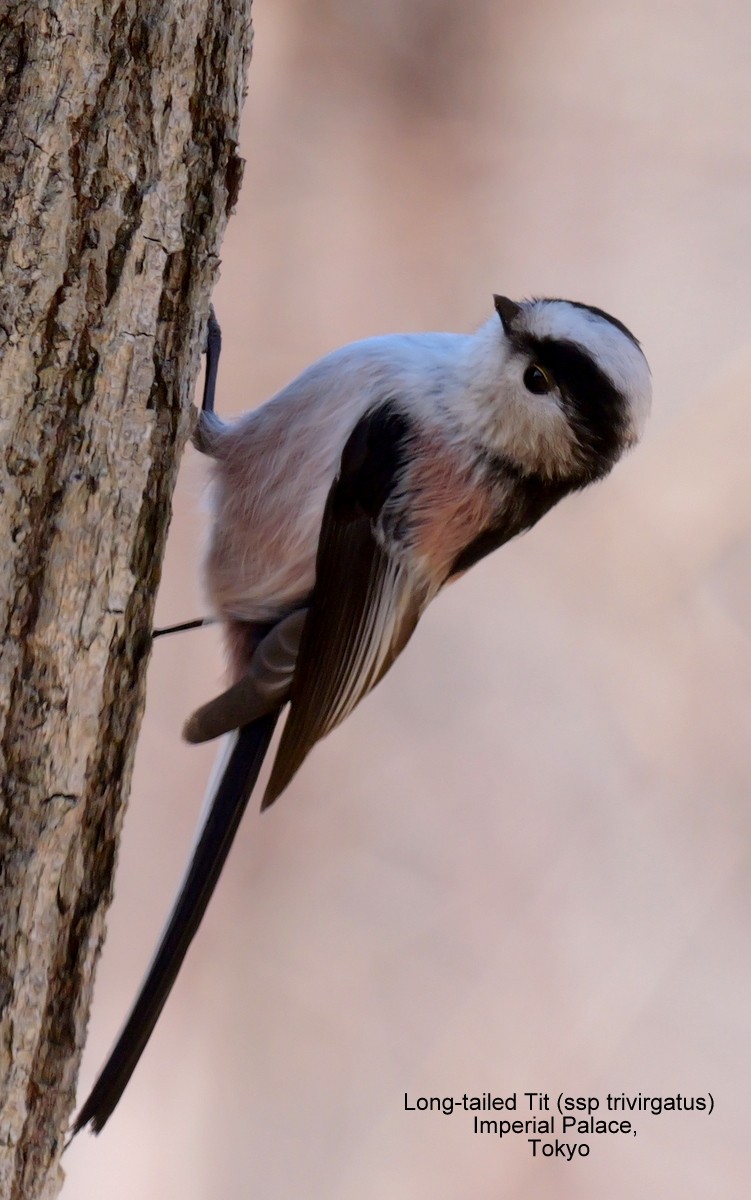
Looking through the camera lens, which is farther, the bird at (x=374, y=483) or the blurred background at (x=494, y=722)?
the blurred background at (x=494, y=722)

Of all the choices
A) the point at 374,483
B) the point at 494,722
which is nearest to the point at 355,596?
the point at 374,483

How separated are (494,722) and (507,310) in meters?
0.93

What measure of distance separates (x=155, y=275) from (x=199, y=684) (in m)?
1.17

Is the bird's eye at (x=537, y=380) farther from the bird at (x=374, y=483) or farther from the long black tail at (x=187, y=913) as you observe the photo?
the long black tail at (x=187, y=913)

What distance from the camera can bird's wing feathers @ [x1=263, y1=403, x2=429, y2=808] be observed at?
1.06 m

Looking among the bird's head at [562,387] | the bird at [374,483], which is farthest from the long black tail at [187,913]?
the bird's head at [562,387]

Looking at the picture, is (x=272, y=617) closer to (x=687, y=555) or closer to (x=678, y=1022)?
(x=687, y=555)

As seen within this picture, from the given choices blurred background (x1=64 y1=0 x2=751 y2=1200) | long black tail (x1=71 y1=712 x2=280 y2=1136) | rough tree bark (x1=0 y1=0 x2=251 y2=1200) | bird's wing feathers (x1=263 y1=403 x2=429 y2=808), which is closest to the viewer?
rough tree bark (x1=0 y1=0 x2=251 y2=1200)

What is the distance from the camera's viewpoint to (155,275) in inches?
29.9

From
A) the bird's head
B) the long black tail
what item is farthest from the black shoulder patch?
the long black tail

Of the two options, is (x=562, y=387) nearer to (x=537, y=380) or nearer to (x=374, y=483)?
(x=537, y=380)

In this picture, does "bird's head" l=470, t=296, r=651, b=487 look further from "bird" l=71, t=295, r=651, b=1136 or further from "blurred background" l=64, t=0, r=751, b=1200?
"blurred background" l=64, t=0, r=751, b=1200

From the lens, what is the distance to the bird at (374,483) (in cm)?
108

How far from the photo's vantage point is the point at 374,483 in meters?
1.13
